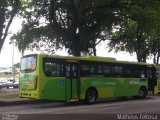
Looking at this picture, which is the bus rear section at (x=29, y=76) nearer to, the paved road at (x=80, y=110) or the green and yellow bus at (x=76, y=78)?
the green and yellow bus at (x=76, y=78)

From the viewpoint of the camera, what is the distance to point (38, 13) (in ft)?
123

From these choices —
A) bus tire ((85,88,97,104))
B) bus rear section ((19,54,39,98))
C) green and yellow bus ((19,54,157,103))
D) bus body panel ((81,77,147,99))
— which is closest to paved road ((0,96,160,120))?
bus rear section ((19,54,39,98))

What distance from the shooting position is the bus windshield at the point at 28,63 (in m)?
25.0

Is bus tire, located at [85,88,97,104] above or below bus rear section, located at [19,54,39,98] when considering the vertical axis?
below

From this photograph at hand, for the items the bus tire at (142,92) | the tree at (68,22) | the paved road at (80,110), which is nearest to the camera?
the paved road at (80,110)

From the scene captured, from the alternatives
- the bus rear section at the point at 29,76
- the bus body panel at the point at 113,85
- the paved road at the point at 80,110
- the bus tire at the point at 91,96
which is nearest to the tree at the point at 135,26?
the bus body panel at the point at 113,85

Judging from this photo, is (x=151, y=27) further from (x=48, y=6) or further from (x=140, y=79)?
(x=48, y=6)

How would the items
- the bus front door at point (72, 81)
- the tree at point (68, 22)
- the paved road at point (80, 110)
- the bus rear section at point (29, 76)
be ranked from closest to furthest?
Answer: the paved road at point (80, 110)
the bus rear section at point (29, 76)
the bus front door at point (72, 81)
the tree at point (68, 22)

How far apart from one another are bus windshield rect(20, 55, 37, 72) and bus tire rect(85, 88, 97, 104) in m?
4.38

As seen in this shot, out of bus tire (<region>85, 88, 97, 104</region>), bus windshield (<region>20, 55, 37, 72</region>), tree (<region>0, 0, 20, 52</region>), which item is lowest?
bus tire (<region>85, 88, 97, 104</region>)

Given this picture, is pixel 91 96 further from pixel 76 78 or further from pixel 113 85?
pixel 113 85

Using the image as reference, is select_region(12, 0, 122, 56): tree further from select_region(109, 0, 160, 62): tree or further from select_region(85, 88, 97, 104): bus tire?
select_region(85, 88, 97, 104): bus tire

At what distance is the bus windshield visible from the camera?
82.1 feet

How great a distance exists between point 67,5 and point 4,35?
9.45 metres
